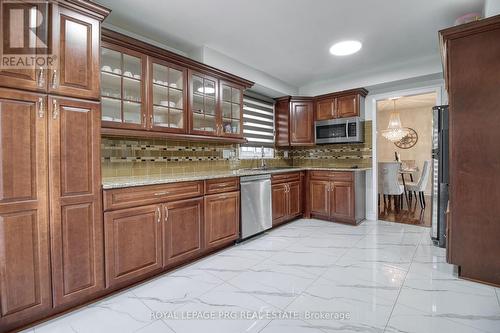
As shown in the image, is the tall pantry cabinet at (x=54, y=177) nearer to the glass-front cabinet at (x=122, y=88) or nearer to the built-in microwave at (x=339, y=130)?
the glass-front cabinet at (x=122, y=88)

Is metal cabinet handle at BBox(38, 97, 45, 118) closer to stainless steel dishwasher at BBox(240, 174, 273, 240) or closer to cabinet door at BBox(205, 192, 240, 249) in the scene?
cabinet door at BBox(205, 192, 240, 249)

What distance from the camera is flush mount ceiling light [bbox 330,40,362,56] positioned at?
320 centimetres

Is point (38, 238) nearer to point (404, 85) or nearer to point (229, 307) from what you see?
point (229, 307)

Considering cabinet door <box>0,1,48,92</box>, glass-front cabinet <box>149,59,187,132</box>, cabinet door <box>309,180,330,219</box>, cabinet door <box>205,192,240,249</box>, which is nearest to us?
cabinet door <box>0,1,48,92</box>

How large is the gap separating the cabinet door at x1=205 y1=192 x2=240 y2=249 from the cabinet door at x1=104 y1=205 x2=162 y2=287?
0.60 meters

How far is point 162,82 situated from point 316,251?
251 centimetres

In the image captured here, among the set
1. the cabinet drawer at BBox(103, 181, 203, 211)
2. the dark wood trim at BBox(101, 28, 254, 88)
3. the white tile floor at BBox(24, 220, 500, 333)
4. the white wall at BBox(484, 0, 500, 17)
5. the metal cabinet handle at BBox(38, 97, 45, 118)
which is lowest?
the white tile floor at BBox(24, 220, 500, 333)

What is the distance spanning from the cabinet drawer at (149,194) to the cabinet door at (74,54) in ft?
2.50

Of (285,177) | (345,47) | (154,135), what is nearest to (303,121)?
(285,177)

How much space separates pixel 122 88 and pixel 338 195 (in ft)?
11.0

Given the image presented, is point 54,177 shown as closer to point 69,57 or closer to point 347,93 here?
point 69,57

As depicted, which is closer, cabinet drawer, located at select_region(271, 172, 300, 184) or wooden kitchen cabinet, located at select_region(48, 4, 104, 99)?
wooden kitchen cabinet, located at select_region(48, 4, 104, 99)

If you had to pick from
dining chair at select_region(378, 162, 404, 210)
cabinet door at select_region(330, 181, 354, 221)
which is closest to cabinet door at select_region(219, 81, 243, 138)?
cabinet door at select_region(330, 181, 354, 221)

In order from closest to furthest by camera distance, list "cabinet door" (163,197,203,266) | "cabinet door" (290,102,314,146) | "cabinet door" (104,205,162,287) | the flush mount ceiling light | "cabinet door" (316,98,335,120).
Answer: "cabinet door" (104,205,162,287)
"cabinet door" (163,197,203,266)
the flush mount ceiling light
"cabinet door" (316,98,335,120)
"cabinet door" (290,102,314,146)
